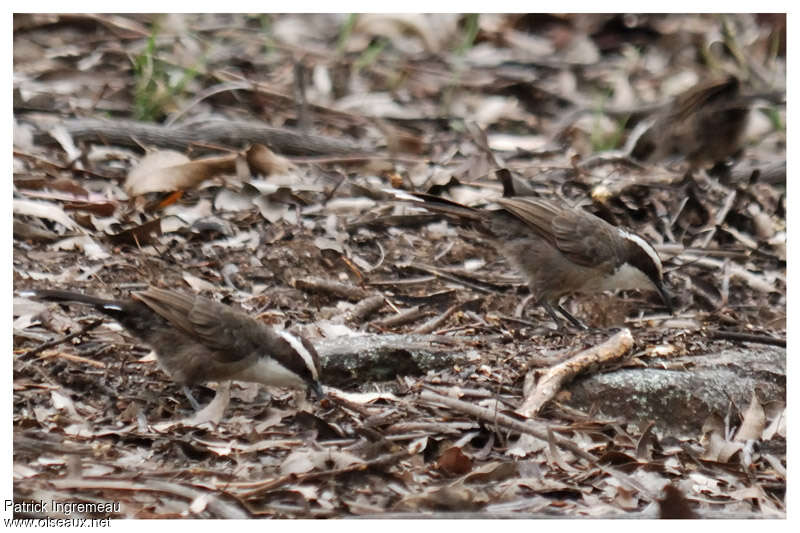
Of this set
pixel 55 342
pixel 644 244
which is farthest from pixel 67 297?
pixel 644 244

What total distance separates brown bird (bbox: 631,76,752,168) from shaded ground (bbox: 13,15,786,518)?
0.11 metres

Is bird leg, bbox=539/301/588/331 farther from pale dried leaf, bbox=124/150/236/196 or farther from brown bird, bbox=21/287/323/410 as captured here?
pale dried leaf, bbox=124/150/236/196

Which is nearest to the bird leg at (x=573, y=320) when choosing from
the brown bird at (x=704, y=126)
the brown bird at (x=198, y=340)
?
the brown bird at (x=198, y=340)

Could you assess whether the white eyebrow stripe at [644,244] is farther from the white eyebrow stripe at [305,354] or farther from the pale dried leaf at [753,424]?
the white eyebrow stripe at [305,354]

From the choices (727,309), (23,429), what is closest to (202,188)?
(23,429)

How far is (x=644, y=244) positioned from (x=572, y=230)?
54 centimetres

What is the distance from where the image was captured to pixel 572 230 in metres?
7.61

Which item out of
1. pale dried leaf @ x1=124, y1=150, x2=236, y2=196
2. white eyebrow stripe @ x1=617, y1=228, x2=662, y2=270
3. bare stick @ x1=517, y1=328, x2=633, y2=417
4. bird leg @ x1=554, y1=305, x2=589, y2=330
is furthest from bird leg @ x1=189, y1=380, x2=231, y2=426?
white eyebrow stripe @ x1=617, y1=228, x2=662, y2=270

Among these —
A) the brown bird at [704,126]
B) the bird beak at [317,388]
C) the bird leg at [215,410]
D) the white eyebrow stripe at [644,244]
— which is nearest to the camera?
the bird leg at [215,410]

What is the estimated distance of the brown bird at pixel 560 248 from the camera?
735cm

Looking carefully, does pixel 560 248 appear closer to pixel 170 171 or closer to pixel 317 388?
pixel 317 388

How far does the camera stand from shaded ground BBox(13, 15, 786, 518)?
503 centimetres

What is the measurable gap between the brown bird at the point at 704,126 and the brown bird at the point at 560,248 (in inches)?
85.7

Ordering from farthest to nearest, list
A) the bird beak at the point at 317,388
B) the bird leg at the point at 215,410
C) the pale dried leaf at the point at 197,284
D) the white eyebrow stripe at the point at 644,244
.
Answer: the white eyebrow stripe at the point at 644,244
the pale dried leaf at the point at 197,284
the bird beak at the point at 317,388
the bird leg at the point at 215,410
